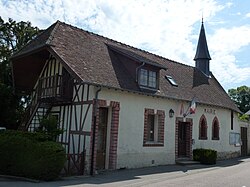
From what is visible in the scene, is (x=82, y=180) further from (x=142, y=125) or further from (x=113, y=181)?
(x=142, y=125)

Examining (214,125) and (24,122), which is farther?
(214,125)

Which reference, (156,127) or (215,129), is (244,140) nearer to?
(215,129)

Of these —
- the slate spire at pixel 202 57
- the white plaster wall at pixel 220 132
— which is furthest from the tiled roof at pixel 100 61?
the slate spire at pixel 202 57

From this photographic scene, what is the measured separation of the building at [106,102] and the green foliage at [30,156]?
1348 millimetres

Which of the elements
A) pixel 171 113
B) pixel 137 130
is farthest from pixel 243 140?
pixel 137 130

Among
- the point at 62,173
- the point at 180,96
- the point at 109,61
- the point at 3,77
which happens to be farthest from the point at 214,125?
the point at 3,77

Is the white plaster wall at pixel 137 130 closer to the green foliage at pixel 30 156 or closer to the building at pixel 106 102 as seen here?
the building at pixel 106 102

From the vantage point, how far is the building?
1463 cm

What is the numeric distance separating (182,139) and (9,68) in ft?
42.3

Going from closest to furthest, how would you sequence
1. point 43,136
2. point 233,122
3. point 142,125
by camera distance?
point 43,136
point 142,125
point 233,122

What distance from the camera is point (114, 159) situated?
15.3 m

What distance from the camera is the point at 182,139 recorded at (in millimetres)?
20859

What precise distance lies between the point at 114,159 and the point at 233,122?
13.8 metres

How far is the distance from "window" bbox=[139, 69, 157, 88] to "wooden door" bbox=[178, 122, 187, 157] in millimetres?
4149
